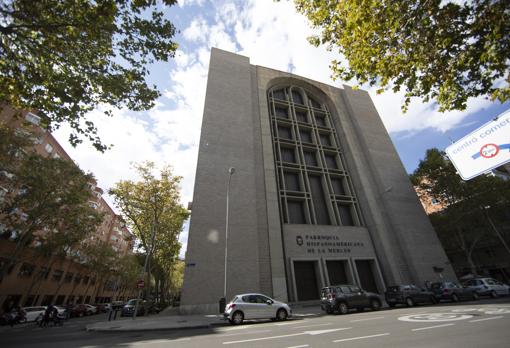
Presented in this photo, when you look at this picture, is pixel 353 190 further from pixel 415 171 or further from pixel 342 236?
pixel 415 171

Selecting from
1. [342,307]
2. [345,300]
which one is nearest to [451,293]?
[345,300]

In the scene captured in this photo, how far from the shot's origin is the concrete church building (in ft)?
58.3

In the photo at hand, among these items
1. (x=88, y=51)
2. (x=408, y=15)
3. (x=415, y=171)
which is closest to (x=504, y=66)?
(x=408, y=15)

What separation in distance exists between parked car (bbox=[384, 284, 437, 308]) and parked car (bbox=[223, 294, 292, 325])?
7.90 m

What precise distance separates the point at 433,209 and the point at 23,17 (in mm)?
57122

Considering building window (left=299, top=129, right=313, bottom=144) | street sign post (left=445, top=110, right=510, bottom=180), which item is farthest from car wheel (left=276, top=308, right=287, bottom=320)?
building window (left=299, top=129, right=313, bottom=144)

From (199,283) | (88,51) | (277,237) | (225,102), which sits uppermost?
(225,102)

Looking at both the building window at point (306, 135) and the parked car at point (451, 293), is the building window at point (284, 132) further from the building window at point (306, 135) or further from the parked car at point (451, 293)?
the parked car at point (451, 293)

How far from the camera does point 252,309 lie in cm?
1173

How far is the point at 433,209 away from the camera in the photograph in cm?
4562

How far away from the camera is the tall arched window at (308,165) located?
23094 millimetres

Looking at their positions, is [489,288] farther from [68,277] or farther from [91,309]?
[68,277]

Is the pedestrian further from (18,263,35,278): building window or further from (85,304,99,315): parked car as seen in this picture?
(85,304,99,315): parked car

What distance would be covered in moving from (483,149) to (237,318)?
444 inches
